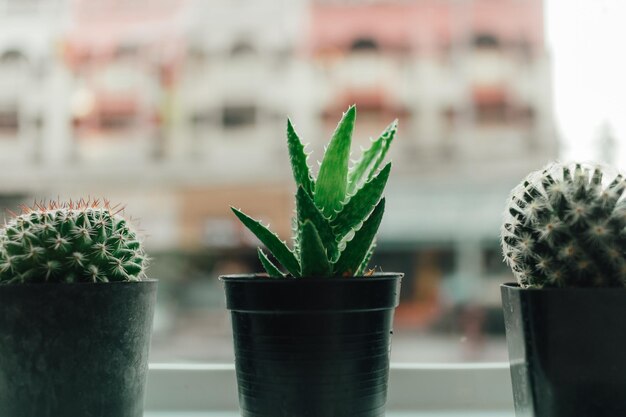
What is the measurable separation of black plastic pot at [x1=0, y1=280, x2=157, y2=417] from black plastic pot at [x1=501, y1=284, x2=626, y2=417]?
399 mm

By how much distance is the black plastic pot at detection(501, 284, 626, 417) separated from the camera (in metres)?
0.49

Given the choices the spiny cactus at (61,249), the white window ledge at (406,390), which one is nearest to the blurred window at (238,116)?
the white window ledge at (406,390)

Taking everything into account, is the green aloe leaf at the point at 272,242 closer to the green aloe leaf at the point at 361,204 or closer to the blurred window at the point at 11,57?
the green aloe leaf at the point at 361,204

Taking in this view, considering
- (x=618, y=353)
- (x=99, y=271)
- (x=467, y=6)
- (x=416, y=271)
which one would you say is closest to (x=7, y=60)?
(x=99, y=271)

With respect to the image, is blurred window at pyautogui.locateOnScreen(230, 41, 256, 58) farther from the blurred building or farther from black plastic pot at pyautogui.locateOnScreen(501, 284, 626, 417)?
black plastic pot at pyautogui.locateOnScreen(501, 284, 626, 417)

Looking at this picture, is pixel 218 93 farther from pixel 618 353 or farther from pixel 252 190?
pixel 618 353

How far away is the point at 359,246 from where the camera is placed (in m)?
0.58

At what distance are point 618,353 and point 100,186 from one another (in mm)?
3866

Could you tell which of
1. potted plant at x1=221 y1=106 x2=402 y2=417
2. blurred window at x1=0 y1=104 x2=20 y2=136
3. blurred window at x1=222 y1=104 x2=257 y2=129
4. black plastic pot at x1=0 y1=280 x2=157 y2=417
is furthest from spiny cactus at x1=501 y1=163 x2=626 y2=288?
blurred window at x1=222 y1=104 x2=257 y2=129

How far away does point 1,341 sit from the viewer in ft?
1.83

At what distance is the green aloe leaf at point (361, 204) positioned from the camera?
22.2 inches

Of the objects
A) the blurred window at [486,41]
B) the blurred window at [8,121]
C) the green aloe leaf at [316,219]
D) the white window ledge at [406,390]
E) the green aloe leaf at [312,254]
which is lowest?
the white window ledge at [406,390]

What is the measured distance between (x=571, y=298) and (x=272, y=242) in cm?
28

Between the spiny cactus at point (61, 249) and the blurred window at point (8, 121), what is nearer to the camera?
the spiny cactus at point (61, 249)
